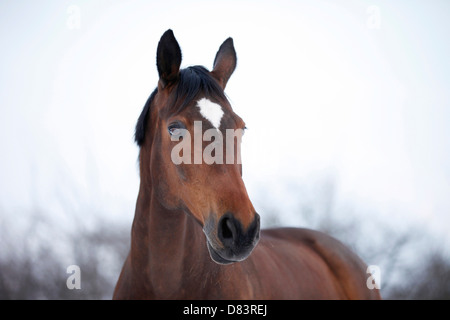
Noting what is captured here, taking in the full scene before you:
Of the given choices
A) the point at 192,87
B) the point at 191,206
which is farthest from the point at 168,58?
the point at 191,206

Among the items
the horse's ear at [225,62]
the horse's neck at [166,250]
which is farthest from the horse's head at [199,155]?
→ the horse's ear at [225,62]

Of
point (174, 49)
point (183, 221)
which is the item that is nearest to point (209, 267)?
point (183, 221)

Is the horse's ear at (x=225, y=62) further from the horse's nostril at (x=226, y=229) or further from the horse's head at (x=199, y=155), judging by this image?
the horse's nostril at (x=226, y=229)

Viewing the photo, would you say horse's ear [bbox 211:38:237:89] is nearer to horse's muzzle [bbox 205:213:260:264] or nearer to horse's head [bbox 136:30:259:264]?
horse's head [bbox 136:30:259:264]

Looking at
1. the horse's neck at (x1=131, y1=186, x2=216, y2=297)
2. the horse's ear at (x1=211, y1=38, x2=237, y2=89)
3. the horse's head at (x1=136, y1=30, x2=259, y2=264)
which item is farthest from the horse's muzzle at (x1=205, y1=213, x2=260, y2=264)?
the horse's ear at (x1=211, y1=38, x2=237, y2=89)

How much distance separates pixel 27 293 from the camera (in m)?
10.8

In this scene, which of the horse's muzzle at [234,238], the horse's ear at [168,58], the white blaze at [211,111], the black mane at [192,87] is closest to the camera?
the horse's muzzle at [234,238]

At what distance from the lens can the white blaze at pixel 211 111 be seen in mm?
2262

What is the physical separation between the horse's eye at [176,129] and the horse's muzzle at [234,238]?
0.64 meters

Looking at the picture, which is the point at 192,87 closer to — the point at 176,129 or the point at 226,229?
the point at 176,129

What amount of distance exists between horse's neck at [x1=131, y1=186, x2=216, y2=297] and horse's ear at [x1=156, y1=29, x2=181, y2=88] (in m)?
0.81

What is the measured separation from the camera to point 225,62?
120 inches

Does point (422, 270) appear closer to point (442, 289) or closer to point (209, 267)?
point (442, 289)
